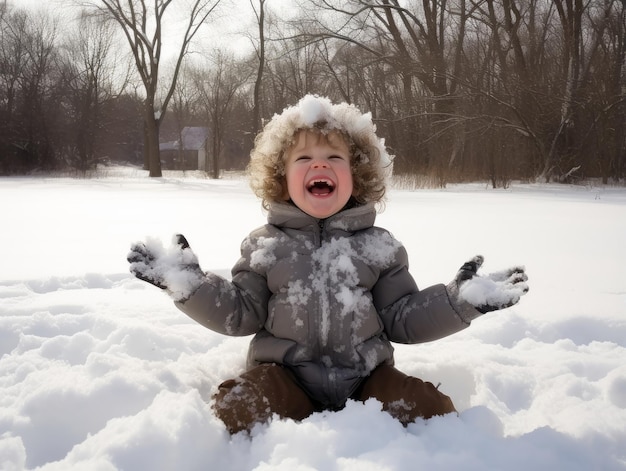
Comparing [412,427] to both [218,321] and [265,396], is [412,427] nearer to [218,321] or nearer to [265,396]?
[265,396]

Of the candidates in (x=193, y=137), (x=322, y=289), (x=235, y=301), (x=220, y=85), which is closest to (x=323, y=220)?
(x=322, y=289)

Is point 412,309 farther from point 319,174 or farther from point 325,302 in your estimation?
point 319,174

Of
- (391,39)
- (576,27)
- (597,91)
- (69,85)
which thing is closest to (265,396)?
(597,91)

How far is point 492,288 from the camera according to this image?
1.27 m

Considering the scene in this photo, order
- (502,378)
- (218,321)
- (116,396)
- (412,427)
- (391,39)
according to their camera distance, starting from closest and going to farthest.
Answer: (412,427)
(116,396)
(218,321)
(502,378)
(391,39)

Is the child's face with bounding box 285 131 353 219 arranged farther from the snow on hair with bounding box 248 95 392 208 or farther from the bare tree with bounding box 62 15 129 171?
the bare tree with bounding box 62 15 129 171

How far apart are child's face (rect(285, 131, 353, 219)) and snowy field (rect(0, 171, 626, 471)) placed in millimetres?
538

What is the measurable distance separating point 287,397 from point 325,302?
0.26m

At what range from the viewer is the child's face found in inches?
57.1

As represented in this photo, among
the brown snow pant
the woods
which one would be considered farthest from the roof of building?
the brown snow pant

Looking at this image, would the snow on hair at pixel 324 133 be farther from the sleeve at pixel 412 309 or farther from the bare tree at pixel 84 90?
the bare tree at pixel 84 90

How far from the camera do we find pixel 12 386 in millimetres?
1322

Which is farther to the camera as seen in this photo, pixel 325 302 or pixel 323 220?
pixel 323 220

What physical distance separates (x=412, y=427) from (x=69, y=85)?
21.4 m
